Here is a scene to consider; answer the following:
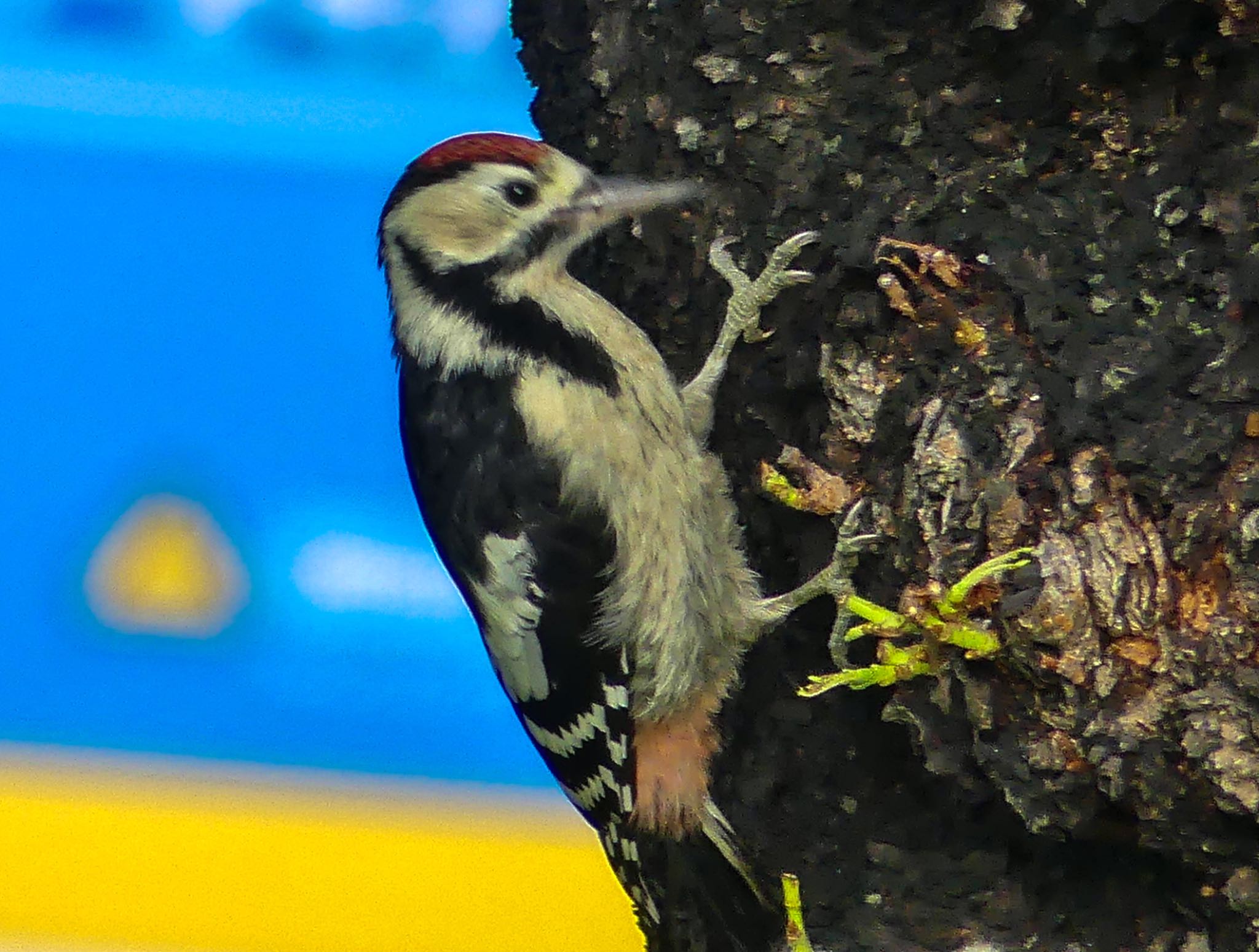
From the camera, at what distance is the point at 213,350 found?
3.34 metres

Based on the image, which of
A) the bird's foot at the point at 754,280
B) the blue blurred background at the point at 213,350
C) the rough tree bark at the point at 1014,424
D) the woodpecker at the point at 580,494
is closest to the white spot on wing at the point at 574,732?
the woodpecker at the point at 580,494

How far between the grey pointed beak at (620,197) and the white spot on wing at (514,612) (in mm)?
355

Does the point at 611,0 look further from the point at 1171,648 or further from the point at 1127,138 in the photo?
the point at 1171,648

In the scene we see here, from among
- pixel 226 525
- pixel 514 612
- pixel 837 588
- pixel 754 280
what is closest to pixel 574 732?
pixel 514 612

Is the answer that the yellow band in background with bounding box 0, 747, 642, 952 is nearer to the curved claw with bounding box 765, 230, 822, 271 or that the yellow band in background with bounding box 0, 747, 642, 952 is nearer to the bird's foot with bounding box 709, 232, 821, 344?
the bird's foot with bounding box 709, 232, 821, 344

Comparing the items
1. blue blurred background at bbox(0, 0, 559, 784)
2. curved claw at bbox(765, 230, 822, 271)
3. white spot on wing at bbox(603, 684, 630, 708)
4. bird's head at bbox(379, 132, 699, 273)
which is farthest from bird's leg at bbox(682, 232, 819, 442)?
blue blurred background at bbox(0, 0, 559, 784)

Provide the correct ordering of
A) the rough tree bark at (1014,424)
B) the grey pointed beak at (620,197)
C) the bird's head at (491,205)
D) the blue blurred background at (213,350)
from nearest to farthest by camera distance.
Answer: the rough tree bark at (1014,424) < the grey pointed beak at (620,197) < the bird's head at (491,205) < the blue blurred background at (213,350)

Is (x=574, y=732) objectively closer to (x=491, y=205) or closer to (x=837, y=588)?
(x=837, y=588)

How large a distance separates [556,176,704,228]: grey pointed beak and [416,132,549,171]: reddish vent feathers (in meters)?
0.08

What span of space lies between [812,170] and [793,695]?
490 mm

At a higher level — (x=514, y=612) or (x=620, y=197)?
(x=620, y=197)

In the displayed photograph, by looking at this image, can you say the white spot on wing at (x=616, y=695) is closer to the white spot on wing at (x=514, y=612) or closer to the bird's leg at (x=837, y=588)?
the white spot on wing at (x=514, y=612)

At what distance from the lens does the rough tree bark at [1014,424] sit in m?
0.97

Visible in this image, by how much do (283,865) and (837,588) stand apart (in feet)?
8.29
